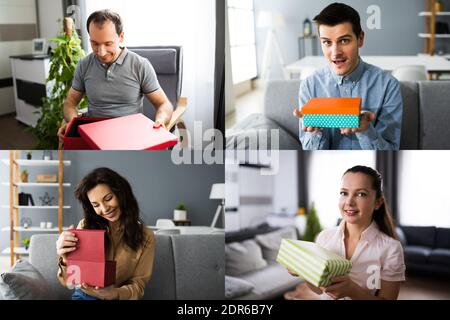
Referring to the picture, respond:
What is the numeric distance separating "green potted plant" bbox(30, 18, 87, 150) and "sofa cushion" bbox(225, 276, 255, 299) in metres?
0.92

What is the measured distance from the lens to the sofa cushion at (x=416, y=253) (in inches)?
94.7

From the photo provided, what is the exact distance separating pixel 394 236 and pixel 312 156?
46 cm

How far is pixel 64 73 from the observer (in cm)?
244

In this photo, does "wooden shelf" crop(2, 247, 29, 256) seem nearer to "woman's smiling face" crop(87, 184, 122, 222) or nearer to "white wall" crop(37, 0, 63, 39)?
"woman's smiling face" crop(87, 184, 122, 222)

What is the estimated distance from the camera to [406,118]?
2.42 meters

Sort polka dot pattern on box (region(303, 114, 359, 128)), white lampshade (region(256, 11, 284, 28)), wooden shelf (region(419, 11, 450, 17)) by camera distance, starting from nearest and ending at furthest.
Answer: polka dot pattern on box (region(303, 114, 359, 128)), wooden shelf (region(419, 11, 450, 17)), white lampshade (region(256, 11, 284, 28))

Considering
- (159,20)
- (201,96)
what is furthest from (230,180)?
(159,20)

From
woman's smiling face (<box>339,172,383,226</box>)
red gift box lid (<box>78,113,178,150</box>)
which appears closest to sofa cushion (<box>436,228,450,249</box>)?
woman's smiling face (<box>339,172,383,226</box>)

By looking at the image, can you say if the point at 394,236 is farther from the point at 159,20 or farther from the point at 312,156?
the point at 159,20

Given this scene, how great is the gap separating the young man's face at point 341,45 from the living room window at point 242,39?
327 millimetres

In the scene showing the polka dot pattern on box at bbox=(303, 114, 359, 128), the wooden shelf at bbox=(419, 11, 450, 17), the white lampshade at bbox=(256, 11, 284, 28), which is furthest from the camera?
the white lampshade at bbox=(256, 11, 284, 28)

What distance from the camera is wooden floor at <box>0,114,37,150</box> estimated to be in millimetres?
2494

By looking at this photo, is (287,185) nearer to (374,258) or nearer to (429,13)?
(374,258)

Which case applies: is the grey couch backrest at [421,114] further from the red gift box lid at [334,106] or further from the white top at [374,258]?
the white top at [374,258]
